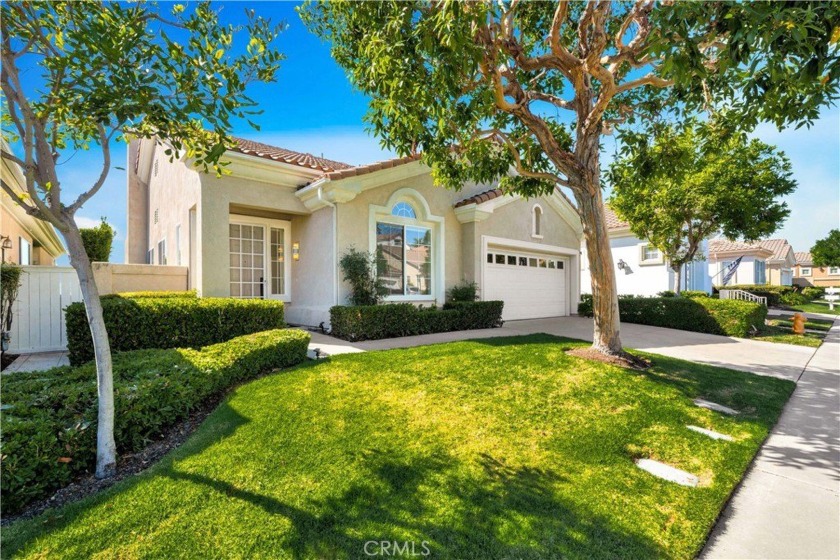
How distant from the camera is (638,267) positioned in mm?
20891

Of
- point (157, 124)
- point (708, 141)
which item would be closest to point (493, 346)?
point (708, 141)

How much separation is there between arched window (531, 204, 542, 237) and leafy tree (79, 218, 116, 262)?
695 inches

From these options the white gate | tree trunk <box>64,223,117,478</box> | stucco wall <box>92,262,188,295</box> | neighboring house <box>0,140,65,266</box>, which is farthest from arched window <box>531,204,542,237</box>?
neighboring house <box>0,140,65,266</box>

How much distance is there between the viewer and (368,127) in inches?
274

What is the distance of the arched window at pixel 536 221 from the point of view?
1471 cm

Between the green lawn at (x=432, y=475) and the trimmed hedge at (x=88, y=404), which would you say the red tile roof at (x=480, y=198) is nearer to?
the green lawn at (x=432, y=475)

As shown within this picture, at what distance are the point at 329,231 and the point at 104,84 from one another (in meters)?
7.00

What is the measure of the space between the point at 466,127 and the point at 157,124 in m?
5.09

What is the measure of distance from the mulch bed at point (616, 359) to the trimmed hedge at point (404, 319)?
411 cm

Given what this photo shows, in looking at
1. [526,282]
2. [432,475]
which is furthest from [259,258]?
[526,282]

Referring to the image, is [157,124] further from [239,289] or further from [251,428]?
[239,289]

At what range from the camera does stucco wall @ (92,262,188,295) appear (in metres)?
8.51

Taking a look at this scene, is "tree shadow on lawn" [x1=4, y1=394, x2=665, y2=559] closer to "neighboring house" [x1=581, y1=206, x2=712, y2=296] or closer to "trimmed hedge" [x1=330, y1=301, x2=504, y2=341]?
"trimmed hedge" [x1=330, y1=301, x2=504, y2=341]

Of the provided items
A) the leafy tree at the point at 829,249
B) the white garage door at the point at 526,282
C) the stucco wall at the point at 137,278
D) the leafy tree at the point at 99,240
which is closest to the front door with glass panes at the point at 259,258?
the stucco wall at the point at 137,278
